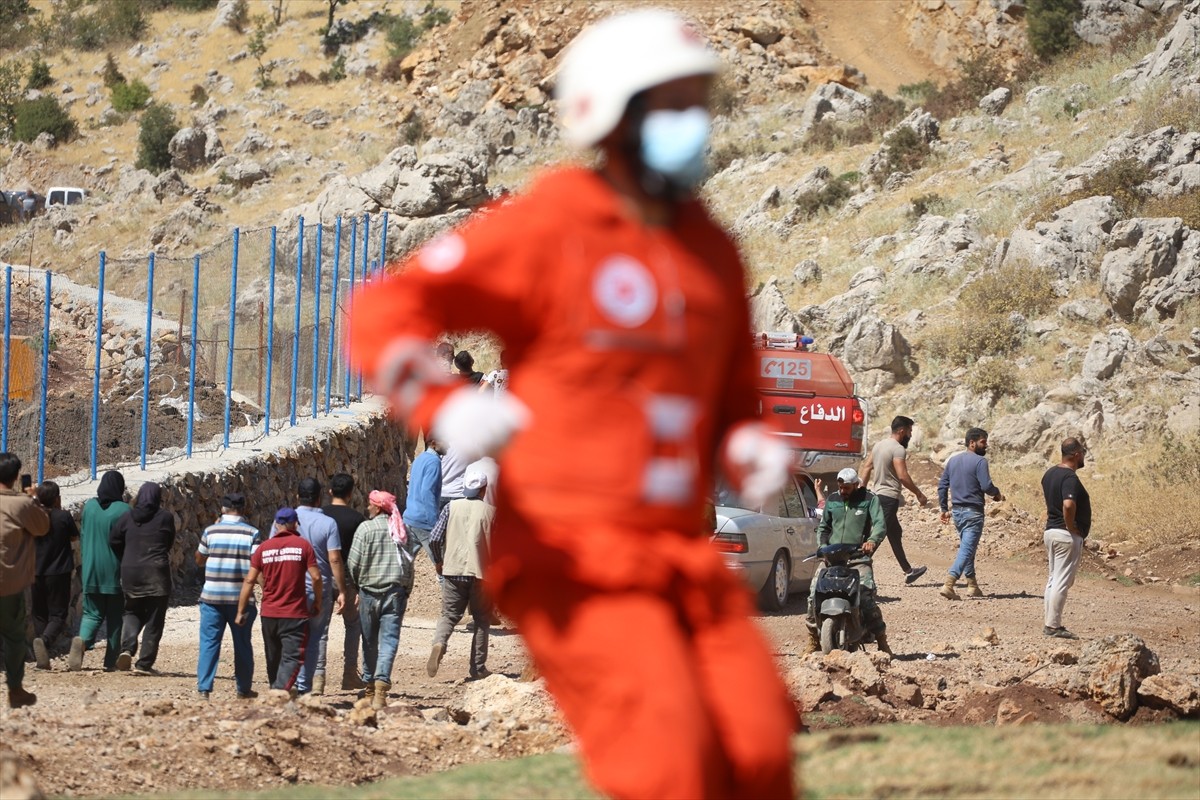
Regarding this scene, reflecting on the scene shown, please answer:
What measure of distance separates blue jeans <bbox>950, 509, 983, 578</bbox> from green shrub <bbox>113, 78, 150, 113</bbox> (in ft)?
203

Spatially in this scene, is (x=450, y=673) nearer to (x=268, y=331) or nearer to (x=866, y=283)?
(x=268, y=331)

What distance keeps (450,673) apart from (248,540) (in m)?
2.72

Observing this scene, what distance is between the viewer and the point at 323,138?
63.4m

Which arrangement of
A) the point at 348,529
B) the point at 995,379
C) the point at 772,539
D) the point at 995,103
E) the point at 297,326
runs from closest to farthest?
the point at 348,529 < the point at 772,539 < the point at 297,326 < the point at 995,379 < the point at 995,103

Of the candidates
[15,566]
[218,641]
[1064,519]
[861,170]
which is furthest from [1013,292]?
[15,566]

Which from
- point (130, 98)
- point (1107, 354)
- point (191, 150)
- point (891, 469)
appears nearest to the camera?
point (891, 469)

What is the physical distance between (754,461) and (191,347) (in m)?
15.3

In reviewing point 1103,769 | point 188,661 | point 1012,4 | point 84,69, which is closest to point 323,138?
point 84,69

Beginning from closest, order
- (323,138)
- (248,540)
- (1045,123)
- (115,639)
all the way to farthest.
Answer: (248,540) < (115,639) < (1045,123) < (323,138)

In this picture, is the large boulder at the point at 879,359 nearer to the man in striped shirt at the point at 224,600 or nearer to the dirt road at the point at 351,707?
the dirt road at the point at 351,707

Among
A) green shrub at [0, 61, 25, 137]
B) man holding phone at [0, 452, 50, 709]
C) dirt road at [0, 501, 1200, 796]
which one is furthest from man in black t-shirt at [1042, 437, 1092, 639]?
green shrub at [0, 61, 25, 137]

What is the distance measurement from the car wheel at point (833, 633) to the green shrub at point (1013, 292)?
827 inches

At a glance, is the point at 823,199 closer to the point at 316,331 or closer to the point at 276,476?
the point at 316,331

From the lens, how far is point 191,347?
18.0 metres
